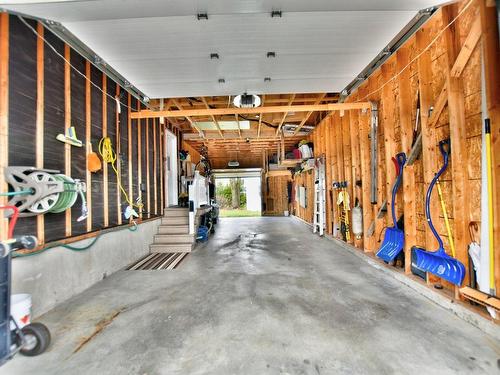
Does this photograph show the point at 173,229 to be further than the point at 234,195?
No

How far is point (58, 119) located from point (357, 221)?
4.85 m

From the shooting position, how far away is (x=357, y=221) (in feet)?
13.8

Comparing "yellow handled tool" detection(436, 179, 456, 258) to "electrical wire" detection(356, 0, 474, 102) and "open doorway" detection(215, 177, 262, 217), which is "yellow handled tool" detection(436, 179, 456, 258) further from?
"open doorway" detection(215, 177, 262, 217)

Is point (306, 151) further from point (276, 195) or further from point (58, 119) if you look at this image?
point (276, 195)

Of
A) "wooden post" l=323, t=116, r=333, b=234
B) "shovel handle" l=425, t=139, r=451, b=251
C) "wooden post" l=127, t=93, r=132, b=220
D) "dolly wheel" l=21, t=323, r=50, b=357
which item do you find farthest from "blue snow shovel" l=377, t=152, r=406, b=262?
"wooden post" l=127, t=93, r=132, b=220

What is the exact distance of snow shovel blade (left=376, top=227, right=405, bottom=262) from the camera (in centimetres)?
312

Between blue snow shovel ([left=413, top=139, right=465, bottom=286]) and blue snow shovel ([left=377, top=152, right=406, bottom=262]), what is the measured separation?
1.51 feet

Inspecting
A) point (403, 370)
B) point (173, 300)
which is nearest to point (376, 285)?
point (403, 370)

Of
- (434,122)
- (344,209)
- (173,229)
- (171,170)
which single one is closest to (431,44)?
(434,122)

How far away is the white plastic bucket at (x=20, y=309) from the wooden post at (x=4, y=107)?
0.71m

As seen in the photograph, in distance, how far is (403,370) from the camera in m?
1.50

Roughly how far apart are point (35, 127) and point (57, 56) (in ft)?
3.31

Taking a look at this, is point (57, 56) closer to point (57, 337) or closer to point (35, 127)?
point (35, 127)

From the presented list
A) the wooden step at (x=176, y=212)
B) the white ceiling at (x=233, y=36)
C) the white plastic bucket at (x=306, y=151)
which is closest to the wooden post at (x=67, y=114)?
the white ceiling at (x=233, y=36)
